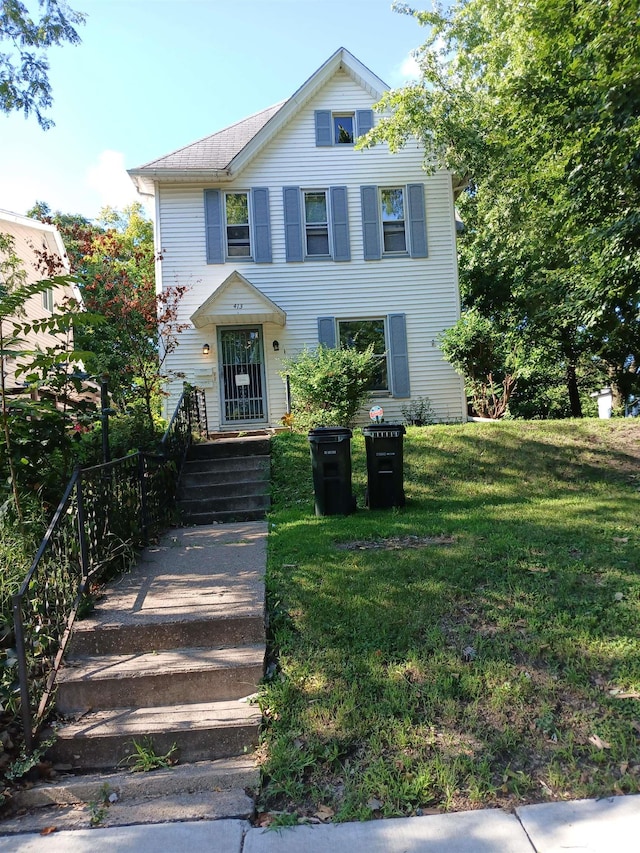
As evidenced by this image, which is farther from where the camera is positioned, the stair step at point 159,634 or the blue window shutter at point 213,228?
the blue window shutter at point 213,228

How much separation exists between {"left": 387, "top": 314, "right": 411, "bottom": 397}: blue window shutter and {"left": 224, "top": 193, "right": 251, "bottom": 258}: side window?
381cm

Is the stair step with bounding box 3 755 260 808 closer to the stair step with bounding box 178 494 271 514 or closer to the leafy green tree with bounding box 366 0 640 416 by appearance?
the stair step with bounding box 178 494 271 514

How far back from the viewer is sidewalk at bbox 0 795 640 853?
2.39 meters

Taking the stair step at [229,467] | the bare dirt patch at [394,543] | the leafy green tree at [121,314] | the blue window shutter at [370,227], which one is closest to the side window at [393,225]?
the blue window shutter at [370,227]

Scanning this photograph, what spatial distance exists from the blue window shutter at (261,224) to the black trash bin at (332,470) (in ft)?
23.8

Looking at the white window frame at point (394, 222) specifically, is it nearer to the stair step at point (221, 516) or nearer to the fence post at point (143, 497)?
the stair step at point (221, 516)

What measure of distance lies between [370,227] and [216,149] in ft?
13.9

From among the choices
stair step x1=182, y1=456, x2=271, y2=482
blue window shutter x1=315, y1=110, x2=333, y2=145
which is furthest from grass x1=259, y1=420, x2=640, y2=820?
blue window shutter x1=315, y1=110, x2=333, y2=145

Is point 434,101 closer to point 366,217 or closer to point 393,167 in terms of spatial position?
point 393,167

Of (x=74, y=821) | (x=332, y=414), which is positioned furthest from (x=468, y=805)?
(x=332, y=414)

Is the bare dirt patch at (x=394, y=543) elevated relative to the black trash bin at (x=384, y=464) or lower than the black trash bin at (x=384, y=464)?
lower

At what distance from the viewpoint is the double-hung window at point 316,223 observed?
13242mm

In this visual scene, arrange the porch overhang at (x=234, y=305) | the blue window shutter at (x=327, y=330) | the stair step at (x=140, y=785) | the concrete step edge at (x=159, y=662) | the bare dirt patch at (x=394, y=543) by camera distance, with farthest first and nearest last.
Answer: the blue window shutter at (x=327, y=330) < the porch overhang at (x=234, y=305) < the bare dirt patch at (x=394, y=543) < the concrete step edge at (x=159, y=662) < the stair step at (x=140, y=785)

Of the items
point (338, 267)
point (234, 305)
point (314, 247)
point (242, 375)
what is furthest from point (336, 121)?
point (242, 375)
